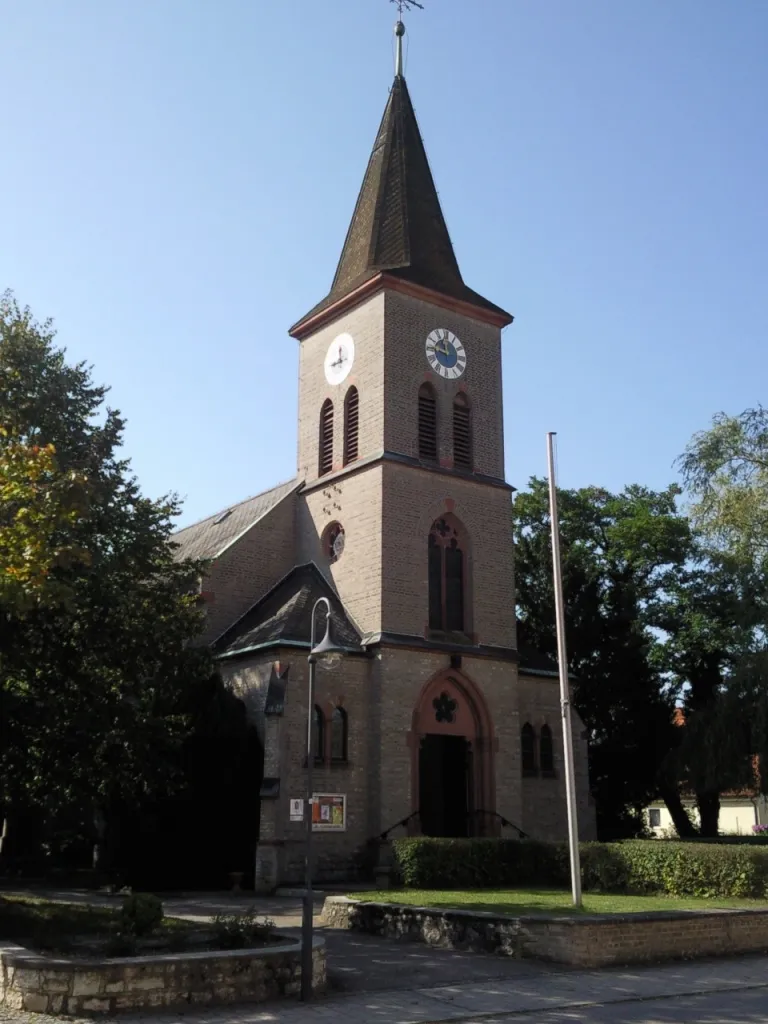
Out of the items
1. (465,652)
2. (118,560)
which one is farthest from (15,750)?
(465,652)

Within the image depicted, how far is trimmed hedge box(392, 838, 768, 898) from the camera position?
20547mm

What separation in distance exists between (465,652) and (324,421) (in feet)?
30.1

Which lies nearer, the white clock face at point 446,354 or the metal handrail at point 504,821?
the metal handrail at point 504,821

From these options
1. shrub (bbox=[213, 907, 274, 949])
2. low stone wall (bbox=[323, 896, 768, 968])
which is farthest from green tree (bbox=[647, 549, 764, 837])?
shrub (bbox=[213, 907, 274, 949])

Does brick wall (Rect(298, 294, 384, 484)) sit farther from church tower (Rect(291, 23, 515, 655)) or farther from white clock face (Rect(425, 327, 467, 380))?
white clock face (Rect(425, 327, 467, 380))

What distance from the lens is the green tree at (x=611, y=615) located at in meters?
37.8

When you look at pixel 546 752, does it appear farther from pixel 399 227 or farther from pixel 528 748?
pixel 399 227

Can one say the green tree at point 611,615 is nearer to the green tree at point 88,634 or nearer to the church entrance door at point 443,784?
the church entrance door at point 443,784

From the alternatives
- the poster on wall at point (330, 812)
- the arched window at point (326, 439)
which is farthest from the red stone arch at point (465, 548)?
the poster on wall at point (330, 812)

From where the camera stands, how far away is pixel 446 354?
32.7 meters

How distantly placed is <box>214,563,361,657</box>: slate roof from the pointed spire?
29.9ft

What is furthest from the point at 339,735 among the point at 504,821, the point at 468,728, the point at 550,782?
the point at 550,782

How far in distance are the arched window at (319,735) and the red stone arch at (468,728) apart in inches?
98.6

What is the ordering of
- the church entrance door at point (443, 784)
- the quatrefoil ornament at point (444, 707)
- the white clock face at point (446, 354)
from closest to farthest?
the quatrefoil ornament at point (444, 707) < the church entrance door at point (443, 784) < the white clock face at point (446, 354)
